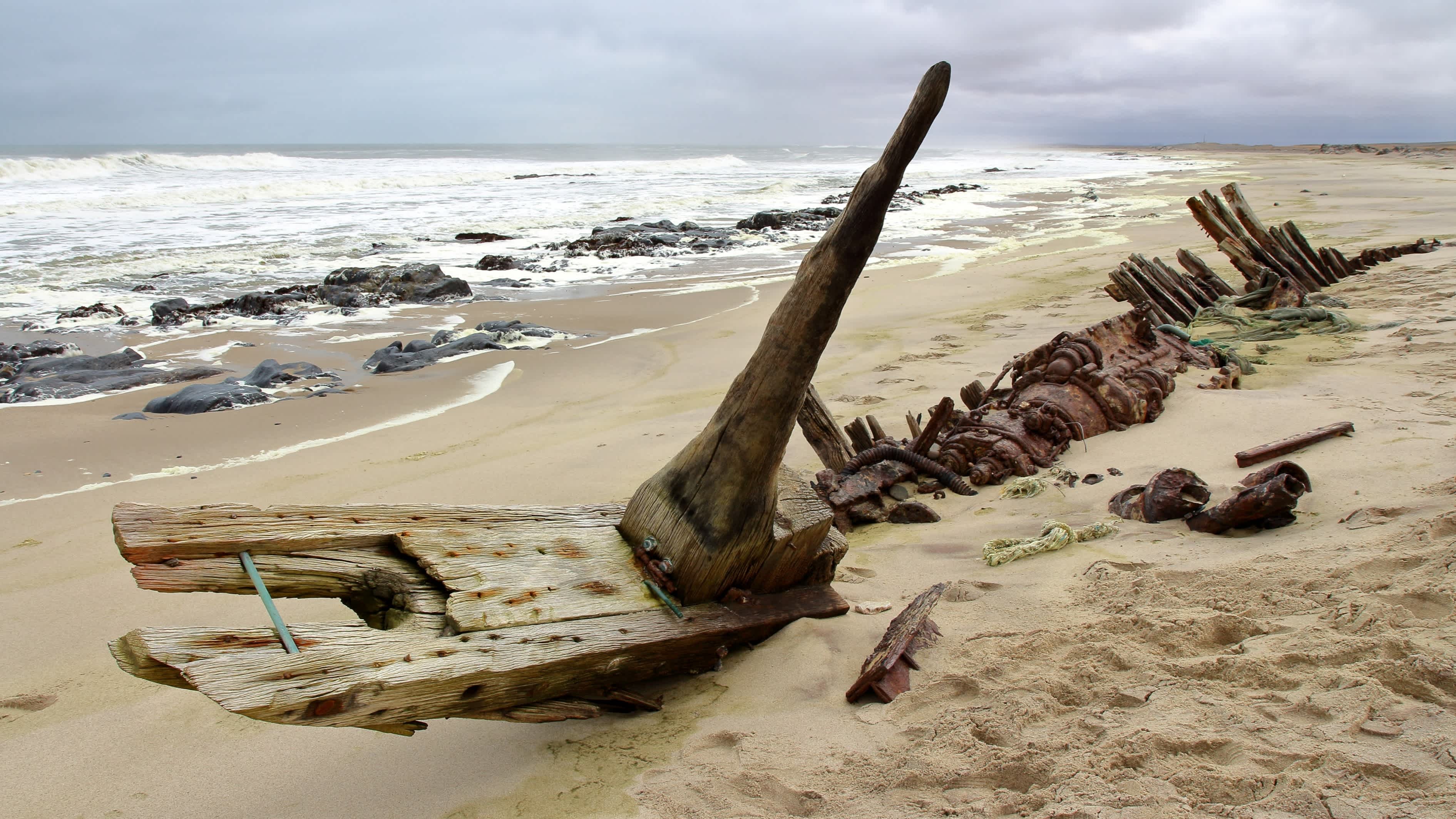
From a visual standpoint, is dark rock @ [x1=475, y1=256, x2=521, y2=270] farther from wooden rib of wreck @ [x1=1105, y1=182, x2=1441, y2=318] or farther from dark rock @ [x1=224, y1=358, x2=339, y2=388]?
wooden rib of wreck @ [x1=1105, y1=182, x2=1441, y2=318]

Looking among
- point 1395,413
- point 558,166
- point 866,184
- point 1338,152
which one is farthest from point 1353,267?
point 1338,152

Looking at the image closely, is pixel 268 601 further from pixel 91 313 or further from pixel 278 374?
A: pixel 91 313

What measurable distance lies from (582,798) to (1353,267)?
10652 millimetres

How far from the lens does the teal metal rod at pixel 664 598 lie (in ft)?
8.89

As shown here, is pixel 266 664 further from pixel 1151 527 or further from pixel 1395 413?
pixel 1395 413

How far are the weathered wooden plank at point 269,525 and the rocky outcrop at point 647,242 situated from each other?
13894 mm

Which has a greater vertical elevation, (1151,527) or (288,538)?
(288,538)

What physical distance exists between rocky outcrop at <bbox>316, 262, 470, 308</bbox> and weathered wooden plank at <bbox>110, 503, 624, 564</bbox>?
1003 centimetres

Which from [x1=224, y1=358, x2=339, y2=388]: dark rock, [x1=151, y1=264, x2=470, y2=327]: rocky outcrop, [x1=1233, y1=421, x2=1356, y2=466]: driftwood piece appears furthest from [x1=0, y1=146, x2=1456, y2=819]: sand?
[x1=151, y1=264, x2=470, y2=327]: rocky outcrop

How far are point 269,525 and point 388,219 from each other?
2340cm

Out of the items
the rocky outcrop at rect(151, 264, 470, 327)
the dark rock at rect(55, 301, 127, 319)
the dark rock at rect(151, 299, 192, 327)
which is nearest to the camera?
the dark rock at rect(151, 299, 192, 327)

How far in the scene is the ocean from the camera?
13750mm

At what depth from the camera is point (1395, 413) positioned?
14.6 feet

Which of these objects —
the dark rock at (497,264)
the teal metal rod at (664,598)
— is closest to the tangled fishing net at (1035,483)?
the teal metal rod at (664,598)
